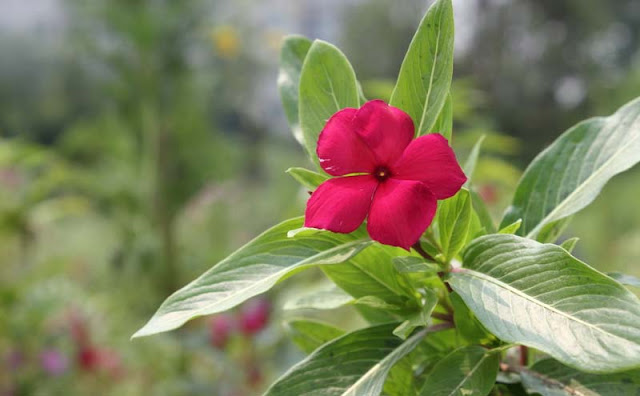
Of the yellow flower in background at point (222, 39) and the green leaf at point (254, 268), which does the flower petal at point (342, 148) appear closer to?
the green leaf at point (254, 268)

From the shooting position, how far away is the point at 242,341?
5.48 feet

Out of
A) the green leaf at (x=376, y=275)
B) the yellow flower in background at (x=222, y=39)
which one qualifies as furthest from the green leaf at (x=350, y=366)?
the yellow flower in background at (x=222, y=39)

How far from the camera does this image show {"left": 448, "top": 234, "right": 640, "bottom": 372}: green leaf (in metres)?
0.24

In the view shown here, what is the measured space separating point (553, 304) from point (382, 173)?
0.11 metres

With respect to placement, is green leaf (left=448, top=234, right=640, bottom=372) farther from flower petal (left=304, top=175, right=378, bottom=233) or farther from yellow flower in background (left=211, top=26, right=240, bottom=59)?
yellow flower in background (left=211, top=26, right=240, bottom=59)

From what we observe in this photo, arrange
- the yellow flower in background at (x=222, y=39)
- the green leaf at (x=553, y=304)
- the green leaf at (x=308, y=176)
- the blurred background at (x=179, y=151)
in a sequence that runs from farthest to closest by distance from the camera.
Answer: the yellow flower in background at (x=222, y=39), the blurred background at (x=179, y=151), the green leaf at (x=308, y=176), the green leaf at (x=553, y=304)

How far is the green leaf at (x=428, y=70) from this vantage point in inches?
12.1

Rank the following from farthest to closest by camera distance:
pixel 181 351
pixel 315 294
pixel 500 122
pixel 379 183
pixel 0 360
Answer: pixel 500 122 < pixel 181 351 < pixel 0 360 < pixel 315 294 < pixel 379 183

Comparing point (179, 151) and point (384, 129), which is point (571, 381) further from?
point (179, 151)

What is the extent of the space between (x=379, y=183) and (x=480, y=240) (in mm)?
67

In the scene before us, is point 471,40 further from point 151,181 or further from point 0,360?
point 0,360

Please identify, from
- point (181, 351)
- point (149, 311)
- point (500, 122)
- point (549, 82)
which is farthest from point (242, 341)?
point (549, 82)

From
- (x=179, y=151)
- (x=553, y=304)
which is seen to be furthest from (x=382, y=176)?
(x=179, y=151)

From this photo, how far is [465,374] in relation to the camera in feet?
1.03
